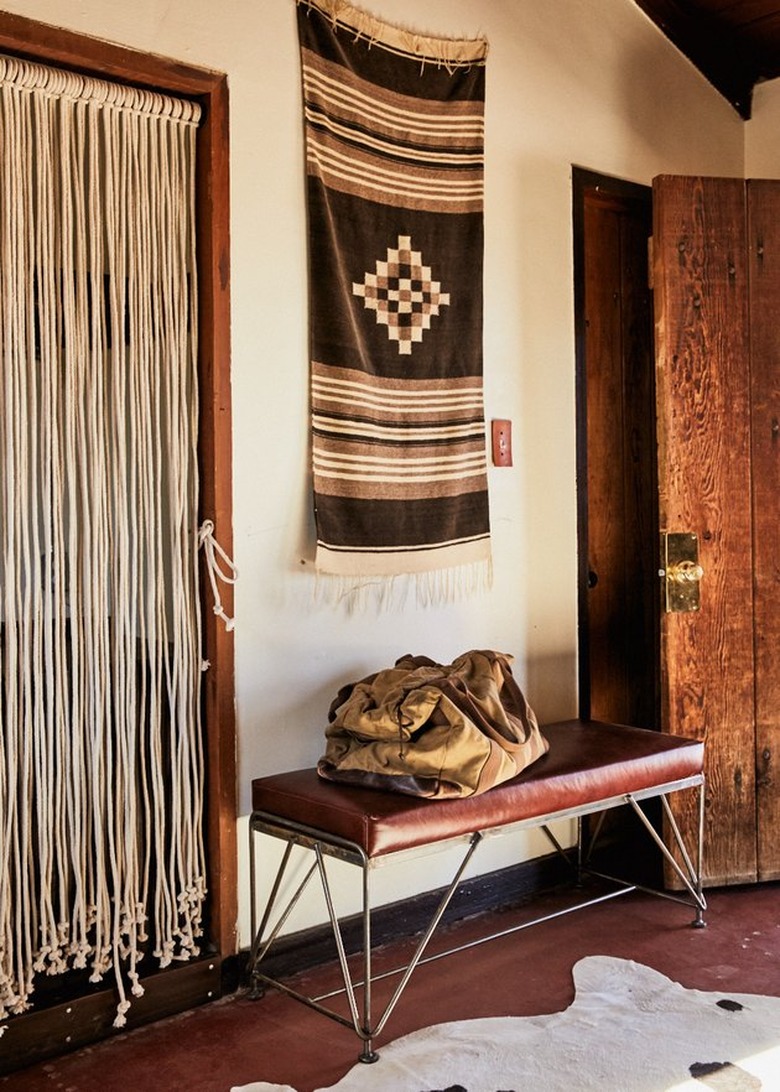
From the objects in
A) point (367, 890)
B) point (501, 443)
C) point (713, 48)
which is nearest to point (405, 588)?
point (501, 443)

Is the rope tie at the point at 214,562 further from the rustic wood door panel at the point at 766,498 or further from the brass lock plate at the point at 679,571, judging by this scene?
the rustic wood door panel at the point at 766,498

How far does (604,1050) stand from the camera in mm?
2393

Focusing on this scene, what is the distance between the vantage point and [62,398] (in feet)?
Result: 8.13

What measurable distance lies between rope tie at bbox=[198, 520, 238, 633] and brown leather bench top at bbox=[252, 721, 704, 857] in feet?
1.34

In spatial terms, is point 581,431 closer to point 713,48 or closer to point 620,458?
point 620,458

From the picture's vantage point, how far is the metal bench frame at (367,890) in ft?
7.86

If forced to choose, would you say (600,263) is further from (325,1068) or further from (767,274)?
(325,1068)

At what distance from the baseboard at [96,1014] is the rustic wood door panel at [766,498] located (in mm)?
1751

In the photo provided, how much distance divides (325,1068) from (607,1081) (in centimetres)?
56

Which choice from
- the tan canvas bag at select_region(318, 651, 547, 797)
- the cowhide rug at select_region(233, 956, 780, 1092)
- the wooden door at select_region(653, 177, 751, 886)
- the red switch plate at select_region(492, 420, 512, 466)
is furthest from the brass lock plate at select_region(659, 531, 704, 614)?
the cowhide rug at select_region(233, 956, 780, 1092)

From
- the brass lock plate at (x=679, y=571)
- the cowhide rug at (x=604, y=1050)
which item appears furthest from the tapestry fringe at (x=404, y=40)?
the cowhide rug at (x=604, y=1050)

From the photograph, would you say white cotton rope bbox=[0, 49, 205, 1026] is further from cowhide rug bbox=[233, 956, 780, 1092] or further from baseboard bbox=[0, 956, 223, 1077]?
cowhide rug bbox=[233, 956, 780, 1092]

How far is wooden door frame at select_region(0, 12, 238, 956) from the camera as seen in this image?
8.79ft

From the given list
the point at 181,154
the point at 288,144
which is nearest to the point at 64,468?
the point at 181,154
